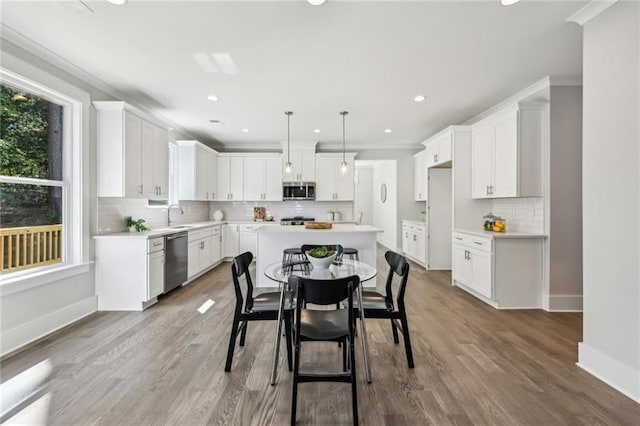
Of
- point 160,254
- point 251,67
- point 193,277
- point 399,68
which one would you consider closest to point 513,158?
point 399,68

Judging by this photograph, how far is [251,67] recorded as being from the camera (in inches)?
129

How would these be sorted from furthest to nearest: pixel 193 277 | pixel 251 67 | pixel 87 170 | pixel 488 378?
pixel 193 277 → pixel 87 170 → pixel 251 67 → pixel 488 378

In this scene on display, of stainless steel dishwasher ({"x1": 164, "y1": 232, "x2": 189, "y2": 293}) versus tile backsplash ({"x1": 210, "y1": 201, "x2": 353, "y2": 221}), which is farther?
tile backsplash ({"x1": 210, "y1": 201, "x2": 353, "y2": 221})

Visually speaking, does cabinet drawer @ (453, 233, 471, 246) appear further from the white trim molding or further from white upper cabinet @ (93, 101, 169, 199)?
white upper cabinet @ (93, 101, 169, 199)

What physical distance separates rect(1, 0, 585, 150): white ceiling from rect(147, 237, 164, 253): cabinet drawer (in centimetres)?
192

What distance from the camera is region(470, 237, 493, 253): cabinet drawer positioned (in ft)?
12.6

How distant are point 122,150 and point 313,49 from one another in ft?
8.37

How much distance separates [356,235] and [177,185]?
11.9 ft

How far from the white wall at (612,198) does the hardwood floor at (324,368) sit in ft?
0.86

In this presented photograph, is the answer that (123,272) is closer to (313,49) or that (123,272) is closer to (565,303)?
(313,49)

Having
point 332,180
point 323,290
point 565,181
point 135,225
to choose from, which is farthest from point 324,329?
point 332,180

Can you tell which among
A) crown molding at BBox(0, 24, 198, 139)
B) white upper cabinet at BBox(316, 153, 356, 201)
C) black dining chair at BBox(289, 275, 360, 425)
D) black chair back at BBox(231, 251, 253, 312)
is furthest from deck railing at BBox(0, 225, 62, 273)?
white upper cabinet at BBox(316, 153, 356, 201)

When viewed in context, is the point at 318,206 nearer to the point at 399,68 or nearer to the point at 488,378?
the point at 399,68

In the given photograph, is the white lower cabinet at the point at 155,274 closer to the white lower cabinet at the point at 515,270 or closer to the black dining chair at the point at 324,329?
the black dining chair at the point at 324,329
